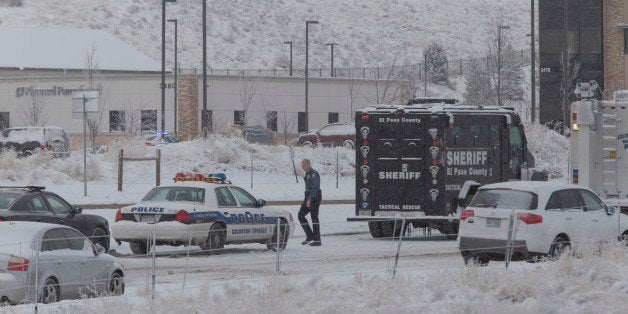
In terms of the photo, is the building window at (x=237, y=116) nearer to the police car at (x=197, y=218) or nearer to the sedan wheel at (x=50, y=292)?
the police car at (x=197, y=218)

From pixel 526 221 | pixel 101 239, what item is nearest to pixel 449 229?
pixel 526 221

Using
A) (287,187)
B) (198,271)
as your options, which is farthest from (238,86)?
(198,271)

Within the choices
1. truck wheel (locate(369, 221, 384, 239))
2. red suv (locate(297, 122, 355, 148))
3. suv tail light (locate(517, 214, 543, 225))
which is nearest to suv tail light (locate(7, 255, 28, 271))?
suv tail light (locate(517, 214, 543, 225))

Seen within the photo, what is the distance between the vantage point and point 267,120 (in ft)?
255

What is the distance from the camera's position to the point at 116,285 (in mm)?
17281

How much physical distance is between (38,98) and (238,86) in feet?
40.2

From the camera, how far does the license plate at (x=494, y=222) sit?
787 inches

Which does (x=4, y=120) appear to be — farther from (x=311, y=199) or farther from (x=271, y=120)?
(x=311, y=199)

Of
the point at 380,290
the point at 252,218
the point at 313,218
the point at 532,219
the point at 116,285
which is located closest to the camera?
the point at 380,290

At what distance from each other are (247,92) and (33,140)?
31.3 metres

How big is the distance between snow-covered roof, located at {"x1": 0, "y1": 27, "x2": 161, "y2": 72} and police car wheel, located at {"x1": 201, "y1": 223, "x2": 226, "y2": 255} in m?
64.9

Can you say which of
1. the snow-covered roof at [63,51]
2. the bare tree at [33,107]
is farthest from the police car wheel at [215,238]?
the snow-covered roof at [63,51]

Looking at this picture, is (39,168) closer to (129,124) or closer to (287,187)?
(287,187)

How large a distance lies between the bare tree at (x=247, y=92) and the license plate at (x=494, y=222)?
182 ft
